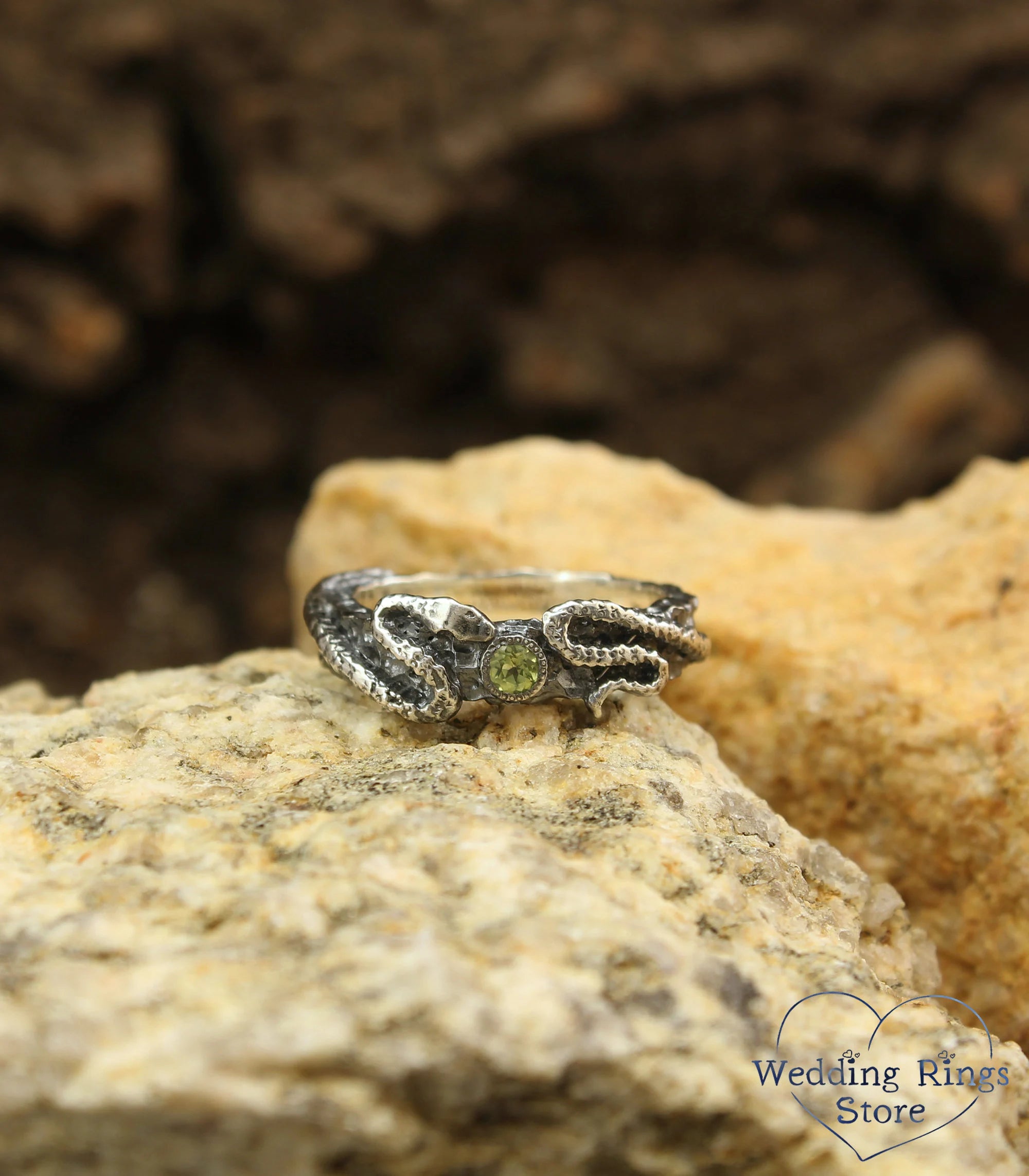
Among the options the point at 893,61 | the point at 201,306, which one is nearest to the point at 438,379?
the point at 201,306

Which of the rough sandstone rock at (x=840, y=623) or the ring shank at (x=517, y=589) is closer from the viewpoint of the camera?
the rough sandstone rock at (x=840, y=623)

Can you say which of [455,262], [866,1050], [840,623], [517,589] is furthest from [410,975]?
[455,262]

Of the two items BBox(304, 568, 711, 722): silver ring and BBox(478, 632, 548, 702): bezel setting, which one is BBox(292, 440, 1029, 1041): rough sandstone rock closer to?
BBox(304, 568, 711, 722): silver ring

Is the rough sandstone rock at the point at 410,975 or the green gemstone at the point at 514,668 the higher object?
the green gemstone at the point at 514,668

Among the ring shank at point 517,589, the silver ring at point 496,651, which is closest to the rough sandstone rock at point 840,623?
the ring shank at point 517,589

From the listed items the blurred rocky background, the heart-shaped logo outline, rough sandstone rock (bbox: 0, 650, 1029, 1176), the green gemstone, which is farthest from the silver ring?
the blurred rocky background

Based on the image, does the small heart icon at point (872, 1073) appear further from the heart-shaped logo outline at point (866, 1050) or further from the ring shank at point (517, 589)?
the ring shank at point (517, 589)

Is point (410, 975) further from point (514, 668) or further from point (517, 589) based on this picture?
point (517, 589)
